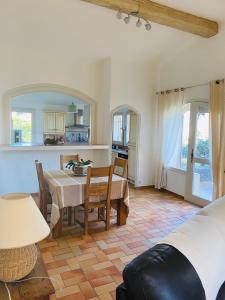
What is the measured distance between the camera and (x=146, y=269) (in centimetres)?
97

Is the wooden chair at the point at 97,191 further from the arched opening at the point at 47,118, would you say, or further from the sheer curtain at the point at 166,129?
the arched opening at the point at 47,118

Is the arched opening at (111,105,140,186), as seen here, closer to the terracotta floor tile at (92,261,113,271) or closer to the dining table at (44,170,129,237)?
the dining table at (44,170,129,237)

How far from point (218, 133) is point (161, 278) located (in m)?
3.61

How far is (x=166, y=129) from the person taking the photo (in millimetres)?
5309

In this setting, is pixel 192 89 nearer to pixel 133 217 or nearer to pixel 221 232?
pixel 133 217

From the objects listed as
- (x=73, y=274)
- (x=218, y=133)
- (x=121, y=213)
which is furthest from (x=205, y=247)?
(x=218, y=133)

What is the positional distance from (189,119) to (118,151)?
2.74m

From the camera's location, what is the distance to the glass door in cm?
449

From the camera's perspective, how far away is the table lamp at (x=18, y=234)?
1106mm

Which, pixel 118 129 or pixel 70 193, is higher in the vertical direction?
pixel 118 129

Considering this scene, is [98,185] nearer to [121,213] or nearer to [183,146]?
[121,213]

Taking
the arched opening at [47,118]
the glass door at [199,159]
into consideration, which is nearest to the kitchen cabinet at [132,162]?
the glass door at [199,159]

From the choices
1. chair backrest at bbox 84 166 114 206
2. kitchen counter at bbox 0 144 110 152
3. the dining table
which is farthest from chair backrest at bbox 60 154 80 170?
chair backrest at bbox 84 166 114 206

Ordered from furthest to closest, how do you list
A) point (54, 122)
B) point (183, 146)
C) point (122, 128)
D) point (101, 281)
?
point (54, 122), point (122, 128), point (183, 146), point (101, 281)
